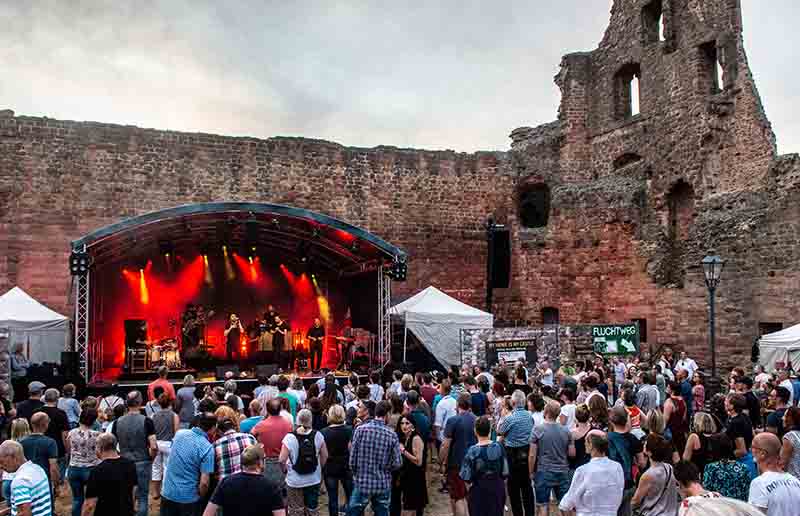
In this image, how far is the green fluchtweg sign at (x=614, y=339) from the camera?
14250 mm

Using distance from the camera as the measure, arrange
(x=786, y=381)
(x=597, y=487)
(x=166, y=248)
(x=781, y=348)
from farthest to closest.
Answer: (x=166, y=248) → (x=781, y=348) → (x=786, y=381) → (x=597, y=487)

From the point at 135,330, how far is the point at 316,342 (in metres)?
5.13

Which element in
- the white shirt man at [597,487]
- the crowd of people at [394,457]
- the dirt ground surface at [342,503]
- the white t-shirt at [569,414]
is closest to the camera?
the crowd of people at [394,457]

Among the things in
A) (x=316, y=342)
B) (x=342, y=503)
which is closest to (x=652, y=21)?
(x=316, y=342)

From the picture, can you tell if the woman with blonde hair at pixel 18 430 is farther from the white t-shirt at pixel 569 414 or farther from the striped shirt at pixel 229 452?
the white t-shirt at pixel 569 414

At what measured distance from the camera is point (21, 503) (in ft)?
14.7

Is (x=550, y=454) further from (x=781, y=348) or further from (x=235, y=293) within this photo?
(x=235, y=293)

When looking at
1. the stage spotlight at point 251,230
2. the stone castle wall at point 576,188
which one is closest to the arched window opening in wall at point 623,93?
the stone castle wall at point 576,188

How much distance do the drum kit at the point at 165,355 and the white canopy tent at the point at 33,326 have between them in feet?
9.68

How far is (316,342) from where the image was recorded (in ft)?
63.2

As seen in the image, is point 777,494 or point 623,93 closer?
point 777,494

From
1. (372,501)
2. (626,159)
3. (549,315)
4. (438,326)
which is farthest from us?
(626,159)

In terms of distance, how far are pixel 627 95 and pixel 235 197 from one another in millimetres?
13266

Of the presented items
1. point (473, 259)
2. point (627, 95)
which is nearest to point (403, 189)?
point (473, 259)
